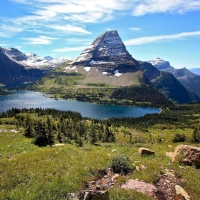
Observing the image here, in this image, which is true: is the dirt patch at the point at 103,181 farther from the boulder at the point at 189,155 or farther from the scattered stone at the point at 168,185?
the boulder at the point at 189,155

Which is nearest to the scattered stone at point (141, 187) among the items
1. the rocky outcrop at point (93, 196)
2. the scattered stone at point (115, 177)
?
the scattered stone at point (115, 177)

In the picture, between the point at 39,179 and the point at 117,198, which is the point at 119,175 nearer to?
the point at 117,198

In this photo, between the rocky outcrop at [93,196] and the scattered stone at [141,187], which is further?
the scattered stone at [141,187]

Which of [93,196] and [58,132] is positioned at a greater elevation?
[93,196]

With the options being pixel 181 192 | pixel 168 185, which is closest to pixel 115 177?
pixel 168 185

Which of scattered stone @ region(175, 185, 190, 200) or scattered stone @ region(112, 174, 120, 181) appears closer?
scattered stone @ region(175, 185, 190, 200)

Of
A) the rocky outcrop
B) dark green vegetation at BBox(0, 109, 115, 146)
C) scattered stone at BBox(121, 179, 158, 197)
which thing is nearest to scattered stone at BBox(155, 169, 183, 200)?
scattered stone at BBox(121, 179, 158, 197)

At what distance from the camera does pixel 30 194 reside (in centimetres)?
1619

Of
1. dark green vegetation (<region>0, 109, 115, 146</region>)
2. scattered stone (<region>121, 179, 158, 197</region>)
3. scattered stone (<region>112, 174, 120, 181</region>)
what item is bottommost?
dark green vegetation (<region>0, 109, 115, 146</region>)

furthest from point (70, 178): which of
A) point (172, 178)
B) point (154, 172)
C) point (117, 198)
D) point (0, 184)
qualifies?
point (172, 178)

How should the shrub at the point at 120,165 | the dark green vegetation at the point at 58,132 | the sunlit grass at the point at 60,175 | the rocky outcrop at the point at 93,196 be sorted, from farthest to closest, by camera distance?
the dark green vegetation at the point at 58,132, the shrub at the point at 120,165, the sunlit grass at the point at 60,175, the rocky outcrop at the point at 93,196

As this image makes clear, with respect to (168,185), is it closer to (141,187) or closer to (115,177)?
(141,187)

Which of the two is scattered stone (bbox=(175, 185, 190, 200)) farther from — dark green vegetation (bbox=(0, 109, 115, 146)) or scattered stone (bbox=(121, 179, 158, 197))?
dark green vegetation (bbox=(0, 109, 115, 146))

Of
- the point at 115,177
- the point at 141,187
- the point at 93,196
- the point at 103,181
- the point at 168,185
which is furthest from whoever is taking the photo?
the point at 115,177
